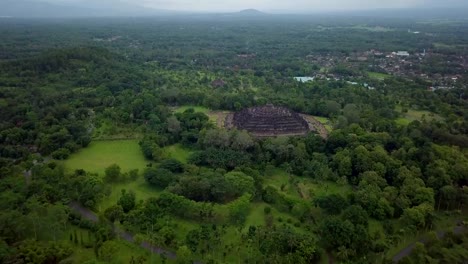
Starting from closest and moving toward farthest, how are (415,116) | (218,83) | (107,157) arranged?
(107,157)
(415,116)
(218,83)

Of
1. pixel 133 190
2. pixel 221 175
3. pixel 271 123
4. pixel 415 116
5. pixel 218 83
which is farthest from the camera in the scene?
pixel 218 83

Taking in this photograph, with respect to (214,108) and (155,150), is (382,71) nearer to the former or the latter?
(214,108)

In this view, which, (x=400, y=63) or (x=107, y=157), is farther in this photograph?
(x=400, y=63)

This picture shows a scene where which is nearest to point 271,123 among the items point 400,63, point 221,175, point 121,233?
point 221,175

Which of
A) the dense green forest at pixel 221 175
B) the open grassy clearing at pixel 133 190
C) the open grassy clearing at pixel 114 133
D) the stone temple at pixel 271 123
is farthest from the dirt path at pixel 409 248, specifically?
the open grassy clearing at pixel 114 133

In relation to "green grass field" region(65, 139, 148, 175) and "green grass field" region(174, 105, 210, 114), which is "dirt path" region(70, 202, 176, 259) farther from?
"green grass field" region(174, 105, 210, 114)

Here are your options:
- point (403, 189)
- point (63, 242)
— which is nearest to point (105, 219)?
point (63, 242)

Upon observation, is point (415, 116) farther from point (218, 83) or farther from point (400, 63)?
point (400, 63)
